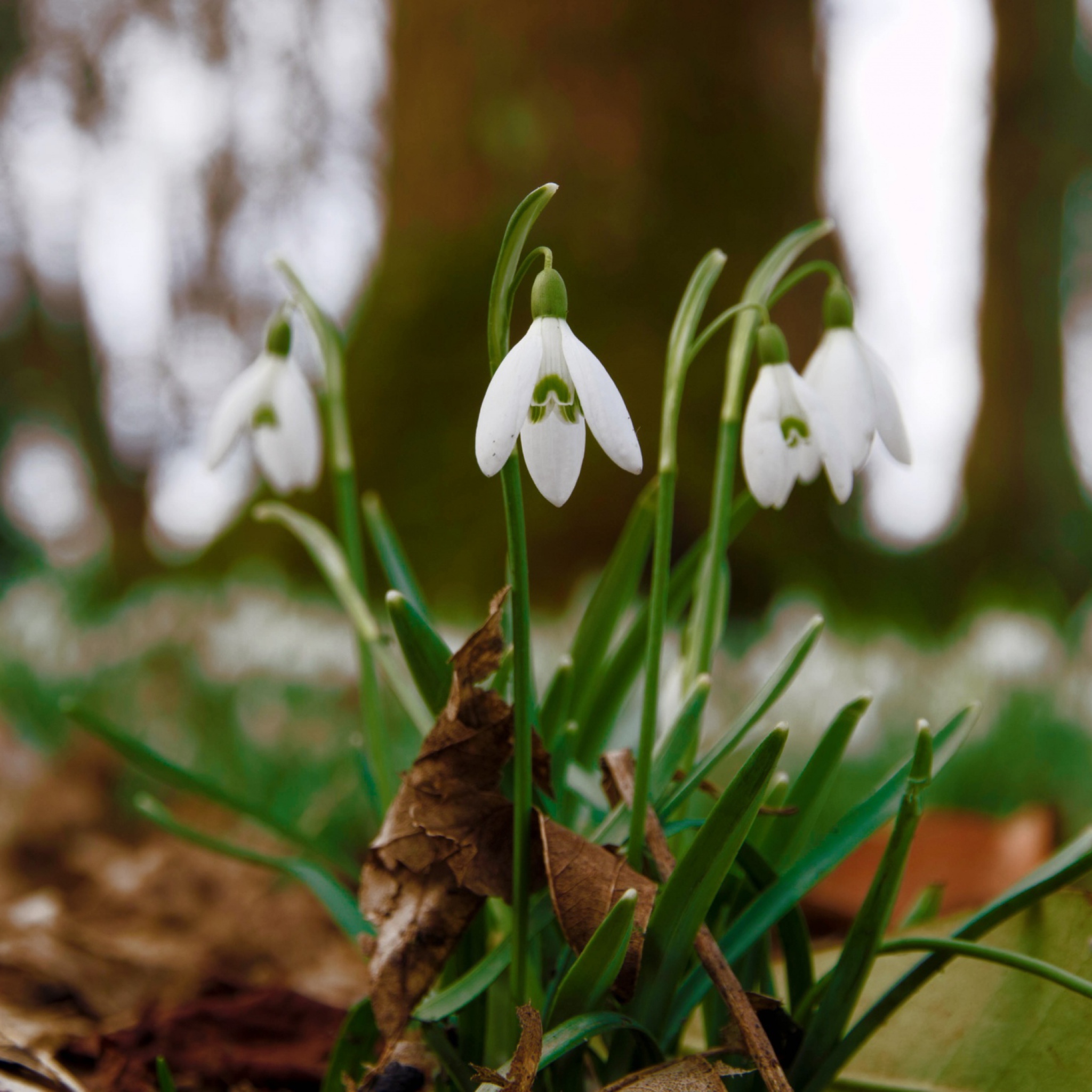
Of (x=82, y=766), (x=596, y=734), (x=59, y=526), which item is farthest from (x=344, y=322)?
(x=59, y=526)

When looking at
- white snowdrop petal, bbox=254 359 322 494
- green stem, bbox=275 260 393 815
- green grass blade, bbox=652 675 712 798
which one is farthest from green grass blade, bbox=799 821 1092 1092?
white snowdrop petal, bbox=254 359 322 494

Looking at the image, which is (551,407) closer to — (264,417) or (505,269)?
(505,269)

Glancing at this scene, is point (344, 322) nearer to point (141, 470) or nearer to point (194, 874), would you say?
point (194, 874)

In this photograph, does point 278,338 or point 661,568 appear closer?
point 661,568

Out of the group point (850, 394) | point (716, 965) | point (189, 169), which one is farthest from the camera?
point (189, 169)

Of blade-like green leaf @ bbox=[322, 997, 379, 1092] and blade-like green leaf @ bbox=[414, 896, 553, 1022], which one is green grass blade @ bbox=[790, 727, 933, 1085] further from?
blade-like green leaf @ bbox=[322, 997, 379, 1092]

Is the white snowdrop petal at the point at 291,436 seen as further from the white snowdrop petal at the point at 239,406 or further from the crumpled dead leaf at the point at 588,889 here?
the crumpled dead leaf at the point at 588,889

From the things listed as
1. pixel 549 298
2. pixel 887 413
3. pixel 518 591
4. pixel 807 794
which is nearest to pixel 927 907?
pixel 807 794
